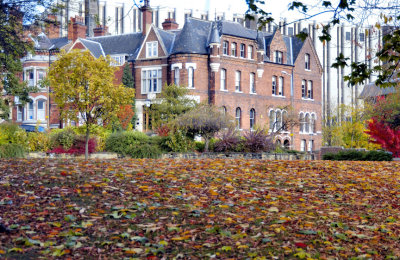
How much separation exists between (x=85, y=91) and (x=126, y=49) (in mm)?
27021

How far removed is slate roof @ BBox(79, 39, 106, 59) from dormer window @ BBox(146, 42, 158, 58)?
511 cm

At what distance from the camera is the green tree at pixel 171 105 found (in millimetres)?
37906

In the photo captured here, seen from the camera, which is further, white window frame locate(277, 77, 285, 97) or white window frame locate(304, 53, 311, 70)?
white window frame locate(304, 53, 311, 70)

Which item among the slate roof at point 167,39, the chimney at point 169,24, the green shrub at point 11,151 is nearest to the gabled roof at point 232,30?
the slate roof at point 167,39

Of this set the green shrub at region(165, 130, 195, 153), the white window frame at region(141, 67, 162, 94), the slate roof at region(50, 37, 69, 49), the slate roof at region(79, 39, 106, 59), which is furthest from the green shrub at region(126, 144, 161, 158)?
the slate roof at region(50, 37, 69, 49)

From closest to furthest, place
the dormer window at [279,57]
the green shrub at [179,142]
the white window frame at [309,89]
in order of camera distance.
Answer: the green shrub at [179,142] < the dormer window at [279,57] < the white window frame at [309,89]

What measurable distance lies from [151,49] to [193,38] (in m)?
4.26

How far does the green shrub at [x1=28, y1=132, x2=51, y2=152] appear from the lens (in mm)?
31062

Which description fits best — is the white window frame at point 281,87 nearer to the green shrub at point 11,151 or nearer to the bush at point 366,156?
the bush at point 366,156

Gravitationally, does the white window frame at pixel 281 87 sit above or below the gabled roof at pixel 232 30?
below

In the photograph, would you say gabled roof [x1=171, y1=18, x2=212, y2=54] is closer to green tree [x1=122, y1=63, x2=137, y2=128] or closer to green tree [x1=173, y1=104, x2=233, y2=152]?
green tree [x1=122, y1=63, x2=137, y2=128]

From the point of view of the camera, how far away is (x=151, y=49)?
47.5 meters

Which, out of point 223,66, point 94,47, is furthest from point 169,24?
point 223,66

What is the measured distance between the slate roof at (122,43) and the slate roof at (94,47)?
1.56 ft
